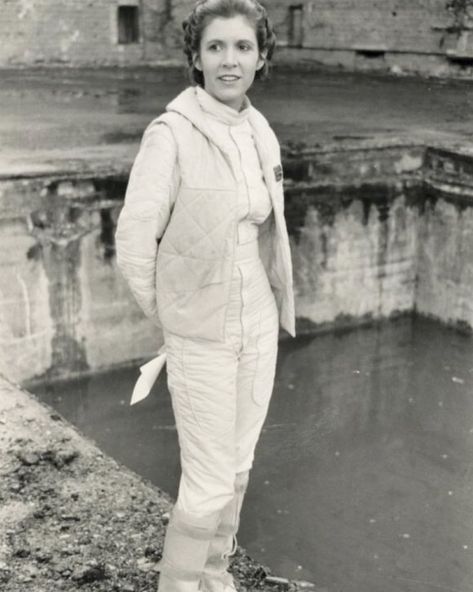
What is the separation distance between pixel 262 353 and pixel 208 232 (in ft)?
1.33

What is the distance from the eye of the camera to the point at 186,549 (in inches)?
110

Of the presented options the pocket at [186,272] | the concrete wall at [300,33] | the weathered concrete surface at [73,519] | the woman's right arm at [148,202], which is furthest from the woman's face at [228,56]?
the concrete wall at [300,33]

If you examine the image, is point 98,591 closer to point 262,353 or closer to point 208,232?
point 262,353

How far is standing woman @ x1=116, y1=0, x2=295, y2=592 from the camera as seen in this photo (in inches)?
104

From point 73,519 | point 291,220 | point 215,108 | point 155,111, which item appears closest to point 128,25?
point 155,111

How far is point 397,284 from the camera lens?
9.11 m

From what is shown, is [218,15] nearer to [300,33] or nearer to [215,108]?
[215,108]

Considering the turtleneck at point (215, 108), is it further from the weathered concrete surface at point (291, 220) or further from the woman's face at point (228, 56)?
the weathered concrete surface at point (291, 220)

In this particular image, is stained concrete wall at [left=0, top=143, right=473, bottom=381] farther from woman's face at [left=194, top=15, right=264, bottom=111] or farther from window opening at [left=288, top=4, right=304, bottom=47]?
window opening at [left=288, top=4, right=304, bottom=47]

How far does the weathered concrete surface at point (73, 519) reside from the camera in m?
3.39

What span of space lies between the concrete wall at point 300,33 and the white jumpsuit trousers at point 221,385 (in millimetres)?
14620

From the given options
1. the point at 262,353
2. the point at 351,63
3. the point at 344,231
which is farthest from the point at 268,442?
the point at 351,63

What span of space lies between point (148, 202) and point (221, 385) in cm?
56

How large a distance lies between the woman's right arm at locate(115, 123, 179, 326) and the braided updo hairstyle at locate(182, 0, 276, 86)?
0.26 metres
